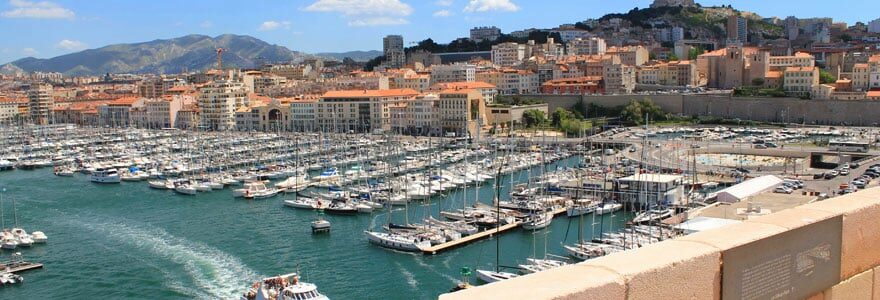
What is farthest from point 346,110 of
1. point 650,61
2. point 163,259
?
point 163,259

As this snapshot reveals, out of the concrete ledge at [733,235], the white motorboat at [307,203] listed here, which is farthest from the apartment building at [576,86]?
the concrete ledge at [733,235]

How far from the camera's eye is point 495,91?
3906 centimetres

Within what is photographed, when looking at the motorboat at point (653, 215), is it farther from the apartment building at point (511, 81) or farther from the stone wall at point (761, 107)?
the apartment building at point (511, 81)

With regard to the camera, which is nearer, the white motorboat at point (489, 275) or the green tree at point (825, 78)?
the white motorboat at point (489, 275)

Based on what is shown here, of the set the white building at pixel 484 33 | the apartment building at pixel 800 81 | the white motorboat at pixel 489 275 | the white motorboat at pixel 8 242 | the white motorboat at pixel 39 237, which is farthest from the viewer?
the white building at pixel 484 33

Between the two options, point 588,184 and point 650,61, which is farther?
point 650,61

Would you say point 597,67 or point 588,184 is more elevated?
point 597,67

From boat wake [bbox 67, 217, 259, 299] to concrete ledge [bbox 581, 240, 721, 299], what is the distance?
30.8 ft

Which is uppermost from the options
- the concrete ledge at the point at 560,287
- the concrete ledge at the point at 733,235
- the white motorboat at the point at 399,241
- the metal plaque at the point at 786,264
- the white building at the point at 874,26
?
the white building at the point at 874,26

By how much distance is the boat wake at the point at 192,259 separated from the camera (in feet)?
35.4

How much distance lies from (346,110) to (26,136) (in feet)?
47.1

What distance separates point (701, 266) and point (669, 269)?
95mm

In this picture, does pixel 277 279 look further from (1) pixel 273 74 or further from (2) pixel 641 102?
(1) pixel 273 74

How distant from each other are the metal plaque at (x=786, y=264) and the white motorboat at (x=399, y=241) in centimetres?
1084
